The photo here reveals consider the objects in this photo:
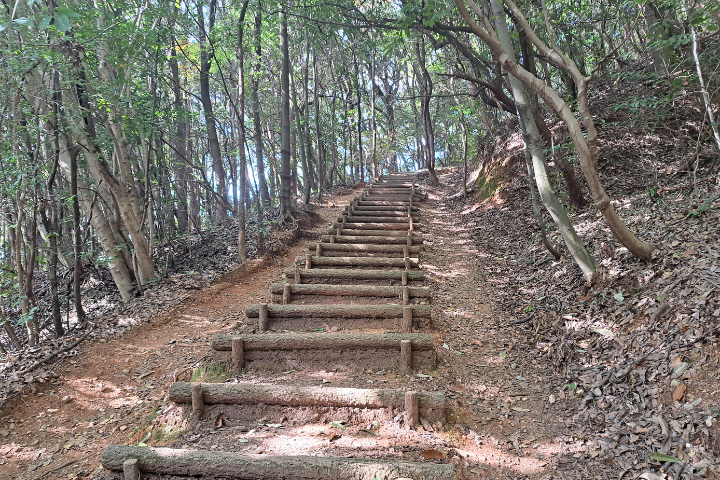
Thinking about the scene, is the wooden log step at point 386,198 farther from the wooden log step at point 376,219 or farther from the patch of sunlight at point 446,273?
the patch of sunlight at point 446,273

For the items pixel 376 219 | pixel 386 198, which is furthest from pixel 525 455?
pixel 386 198

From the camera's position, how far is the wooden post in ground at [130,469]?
3.16 meters

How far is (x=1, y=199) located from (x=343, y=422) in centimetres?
700

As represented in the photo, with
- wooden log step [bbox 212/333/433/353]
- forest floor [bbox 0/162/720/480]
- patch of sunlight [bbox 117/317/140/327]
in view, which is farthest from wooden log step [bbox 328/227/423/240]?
wooden log step [bbox 212/333/433/353]

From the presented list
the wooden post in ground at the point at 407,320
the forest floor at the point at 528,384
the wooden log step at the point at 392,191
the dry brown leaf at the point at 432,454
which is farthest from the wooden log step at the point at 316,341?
the wooden log step at the point at 392,191

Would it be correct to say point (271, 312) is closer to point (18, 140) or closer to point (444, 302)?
point (444, 302)

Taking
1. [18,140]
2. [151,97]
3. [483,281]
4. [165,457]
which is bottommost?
[165,457]

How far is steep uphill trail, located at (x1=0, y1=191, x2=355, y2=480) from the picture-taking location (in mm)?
3869

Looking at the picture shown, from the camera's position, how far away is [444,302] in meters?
6.62

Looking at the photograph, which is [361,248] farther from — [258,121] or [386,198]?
[258,121]

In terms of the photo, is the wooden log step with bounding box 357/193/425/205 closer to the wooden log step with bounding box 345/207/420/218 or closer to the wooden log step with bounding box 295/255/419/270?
the wooden log step with bounding box 345/207/420/218

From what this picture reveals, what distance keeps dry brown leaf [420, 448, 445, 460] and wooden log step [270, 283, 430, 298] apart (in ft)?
9.80

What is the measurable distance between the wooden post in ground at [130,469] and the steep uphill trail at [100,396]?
25.0 inches

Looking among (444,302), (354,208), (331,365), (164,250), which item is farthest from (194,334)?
(354,208)
